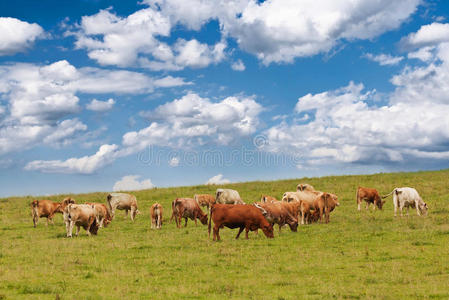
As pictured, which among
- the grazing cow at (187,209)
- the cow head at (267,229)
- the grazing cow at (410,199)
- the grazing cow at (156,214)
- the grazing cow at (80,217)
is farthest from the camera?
the grazing cow at (410,199)

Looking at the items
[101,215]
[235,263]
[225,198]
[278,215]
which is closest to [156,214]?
[101,215]

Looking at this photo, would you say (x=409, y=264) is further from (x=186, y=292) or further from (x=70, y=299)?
(x=70, y=299)

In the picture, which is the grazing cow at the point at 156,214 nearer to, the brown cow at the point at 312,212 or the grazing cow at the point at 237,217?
the grazing cow at the point at 237,217

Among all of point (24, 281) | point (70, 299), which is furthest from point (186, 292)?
point (24, 281)

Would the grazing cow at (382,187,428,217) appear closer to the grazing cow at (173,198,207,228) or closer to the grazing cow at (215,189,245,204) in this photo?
the grazing cow at (215,189,245,204)

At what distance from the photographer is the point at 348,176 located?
55.3m

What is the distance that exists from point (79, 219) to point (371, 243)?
→ 1412 cm

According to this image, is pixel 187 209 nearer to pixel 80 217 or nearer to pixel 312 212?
pixel 80 217

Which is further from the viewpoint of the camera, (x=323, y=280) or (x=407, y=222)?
(x=407, y=222)

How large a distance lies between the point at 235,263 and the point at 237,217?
496cm

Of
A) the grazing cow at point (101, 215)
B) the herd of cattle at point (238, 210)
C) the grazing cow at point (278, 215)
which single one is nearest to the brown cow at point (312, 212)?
the herd of cattle at point (238, 210)

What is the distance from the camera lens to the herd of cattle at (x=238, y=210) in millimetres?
20234

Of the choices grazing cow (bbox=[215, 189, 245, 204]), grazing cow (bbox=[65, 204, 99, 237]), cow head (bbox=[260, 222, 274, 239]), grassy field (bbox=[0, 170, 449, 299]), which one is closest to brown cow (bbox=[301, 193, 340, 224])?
grassy field (bbox=[0, 170, 449, 299])

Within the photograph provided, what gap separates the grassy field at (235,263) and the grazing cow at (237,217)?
698 millimetres
